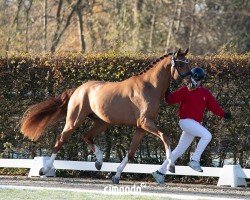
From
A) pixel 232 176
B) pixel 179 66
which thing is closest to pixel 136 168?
pixel 232 176

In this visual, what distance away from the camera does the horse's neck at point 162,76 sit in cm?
1252

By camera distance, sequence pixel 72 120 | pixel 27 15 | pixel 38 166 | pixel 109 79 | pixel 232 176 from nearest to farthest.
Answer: pixel 232 176
pixel 72 120
pixel 38 166
pixel 109 79
pixel 27 15

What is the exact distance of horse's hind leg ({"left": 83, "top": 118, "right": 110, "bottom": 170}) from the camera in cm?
1352

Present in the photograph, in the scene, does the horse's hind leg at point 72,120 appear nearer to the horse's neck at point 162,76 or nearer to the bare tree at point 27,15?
the horse's neck at point 162,76

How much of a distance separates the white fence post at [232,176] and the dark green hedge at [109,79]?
958 mm

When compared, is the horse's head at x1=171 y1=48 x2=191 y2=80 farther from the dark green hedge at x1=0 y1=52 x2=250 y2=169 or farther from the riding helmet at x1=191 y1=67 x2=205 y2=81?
the dark green hedge at x1=0 y1=52 x2=250 y2=169

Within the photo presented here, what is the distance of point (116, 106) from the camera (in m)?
12.9

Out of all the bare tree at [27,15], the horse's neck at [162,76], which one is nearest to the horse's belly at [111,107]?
the horse's neck at [162,76]

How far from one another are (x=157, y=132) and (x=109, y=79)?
2756 millimetres

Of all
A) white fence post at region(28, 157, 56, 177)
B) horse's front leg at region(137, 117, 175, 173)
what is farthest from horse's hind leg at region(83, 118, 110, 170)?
horse's front leg at region(137, 117, 175, 173)

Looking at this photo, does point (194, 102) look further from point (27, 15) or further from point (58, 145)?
point (27, 15)

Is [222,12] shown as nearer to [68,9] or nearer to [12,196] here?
[68,9]

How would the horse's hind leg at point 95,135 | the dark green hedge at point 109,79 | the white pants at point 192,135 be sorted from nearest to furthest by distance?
the white pants at point 192,135 → the horse's hind leg at point 95,135 → the dark green hedge at point 109,79

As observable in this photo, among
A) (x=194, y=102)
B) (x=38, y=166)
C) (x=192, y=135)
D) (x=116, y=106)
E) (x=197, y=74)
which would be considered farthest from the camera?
(x=38, y=166)
